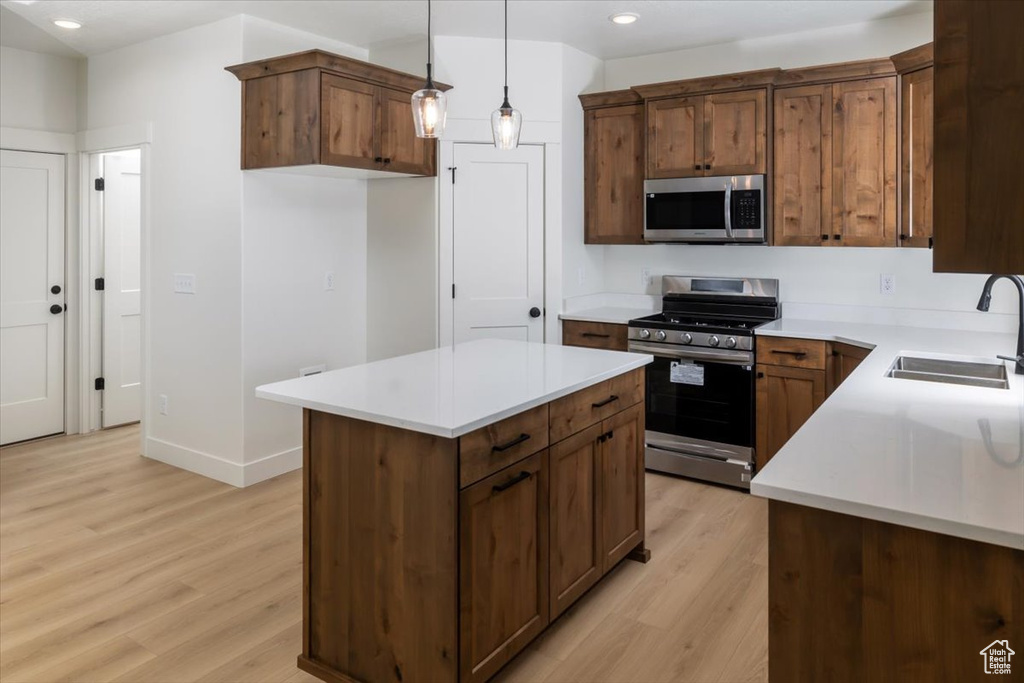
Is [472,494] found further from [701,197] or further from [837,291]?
[837,291]

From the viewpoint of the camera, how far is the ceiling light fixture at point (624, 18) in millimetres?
3871

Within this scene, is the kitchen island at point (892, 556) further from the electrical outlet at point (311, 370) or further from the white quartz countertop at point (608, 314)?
the electrical outlet at point (311, 370)

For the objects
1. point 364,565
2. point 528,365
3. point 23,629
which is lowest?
point 23,629

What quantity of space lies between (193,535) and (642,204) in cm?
323

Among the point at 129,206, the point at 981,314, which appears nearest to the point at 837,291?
the point at 981,314

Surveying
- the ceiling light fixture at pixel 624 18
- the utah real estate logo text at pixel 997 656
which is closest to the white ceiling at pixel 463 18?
the ceiling light fixture at pixel 624 18

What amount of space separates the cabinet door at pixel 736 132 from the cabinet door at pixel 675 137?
56 millimetres

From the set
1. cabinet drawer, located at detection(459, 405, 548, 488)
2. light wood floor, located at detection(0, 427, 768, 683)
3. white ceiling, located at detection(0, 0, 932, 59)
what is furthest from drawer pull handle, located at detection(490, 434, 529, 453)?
white ceiling, located at detection(0, 0, 932, 59)

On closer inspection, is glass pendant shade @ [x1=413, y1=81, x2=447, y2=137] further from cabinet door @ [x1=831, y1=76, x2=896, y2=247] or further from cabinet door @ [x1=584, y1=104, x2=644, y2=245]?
cabinet door @ [x1=831, y1=76, x2=896, y2=247]

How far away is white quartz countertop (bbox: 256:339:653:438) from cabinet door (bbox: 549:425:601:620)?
23 cm

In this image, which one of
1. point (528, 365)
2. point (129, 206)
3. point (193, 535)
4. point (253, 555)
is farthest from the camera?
point (129, 206)

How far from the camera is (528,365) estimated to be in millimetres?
2684

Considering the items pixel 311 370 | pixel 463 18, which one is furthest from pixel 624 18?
pixel 311 370

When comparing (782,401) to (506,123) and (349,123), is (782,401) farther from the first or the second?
(349,123)
